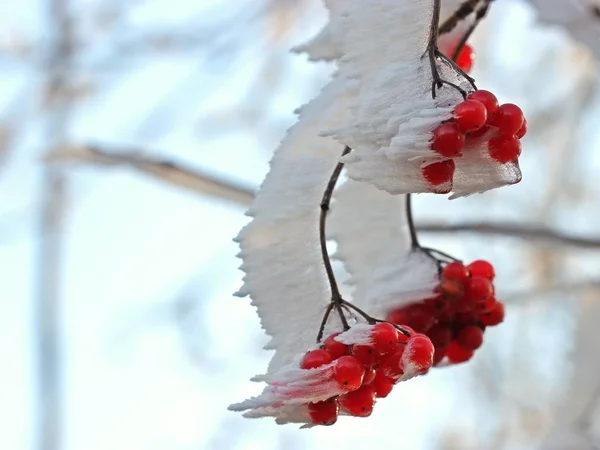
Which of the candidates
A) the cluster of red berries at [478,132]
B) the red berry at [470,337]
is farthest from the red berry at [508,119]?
the red berry at [470,337]

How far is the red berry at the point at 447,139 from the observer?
414 millimetres

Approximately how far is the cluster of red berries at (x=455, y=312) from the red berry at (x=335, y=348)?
148 millimetres

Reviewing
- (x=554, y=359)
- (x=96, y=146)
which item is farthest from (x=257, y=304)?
(x=554, y=359)

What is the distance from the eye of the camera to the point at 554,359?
11.5 ft

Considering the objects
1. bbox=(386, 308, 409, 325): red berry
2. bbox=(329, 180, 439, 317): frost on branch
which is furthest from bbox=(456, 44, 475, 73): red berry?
bbox=(386, 308, 409, 325): red berry

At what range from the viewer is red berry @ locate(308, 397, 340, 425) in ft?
1.61

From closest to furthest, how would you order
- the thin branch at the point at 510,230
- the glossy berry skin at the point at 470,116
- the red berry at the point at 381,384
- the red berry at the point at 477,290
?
the glossy berry skin at the point at 470,116 → the red berry at the point at 381,384 → the red berry at the point at 477,290 → the thin branch at the point at 510,230

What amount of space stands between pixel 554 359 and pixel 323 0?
3.24 meters

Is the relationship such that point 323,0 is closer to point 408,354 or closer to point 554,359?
point 408,354

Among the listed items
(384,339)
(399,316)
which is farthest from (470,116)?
(399,316)

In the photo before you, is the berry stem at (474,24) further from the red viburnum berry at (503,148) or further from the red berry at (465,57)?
the red viburnum berry at (503,148)

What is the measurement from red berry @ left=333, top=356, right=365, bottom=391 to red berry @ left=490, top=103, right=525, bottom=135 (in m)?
0.19

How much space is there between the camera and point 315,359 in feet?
1.60

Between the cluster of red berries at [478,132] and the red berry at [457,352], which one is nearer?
the cluster of red berries at [478,132]
